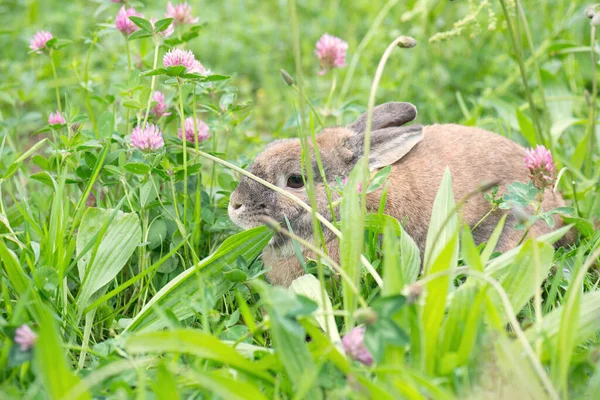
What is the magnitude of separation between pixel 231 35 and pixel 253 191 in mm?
3003

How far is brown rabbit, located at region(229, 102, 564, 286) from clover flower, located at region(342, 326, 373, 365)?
3.42ft

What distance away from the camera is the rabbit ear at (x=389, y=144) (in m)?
3.25

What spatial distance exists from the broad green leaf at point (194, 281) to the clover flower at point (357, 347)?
Result: 23.2 inches

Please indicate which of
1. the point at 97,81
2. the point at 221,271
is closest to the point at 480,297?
the point at 221,271

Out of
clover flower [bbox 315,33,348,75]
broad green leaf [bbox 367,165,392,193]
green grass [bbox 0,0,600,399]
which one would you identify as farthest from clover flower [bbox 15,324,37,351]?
clover flower [bbox 315,33,348,75]

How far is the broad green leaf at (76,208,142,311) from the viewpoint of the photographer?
8.61 ft

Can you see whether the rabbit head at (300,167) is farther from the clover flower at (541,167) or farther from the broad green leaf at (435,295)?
the broad green leaf at (435,295)

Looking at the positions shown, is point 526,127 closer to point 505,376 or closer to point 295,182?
point 295,182

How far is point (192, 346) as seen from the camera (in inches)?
76.9

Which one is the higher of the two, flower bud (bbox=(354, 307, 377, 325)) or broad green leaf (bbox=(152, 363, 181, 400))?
flower bud (bbox=(354, 307, 377, 325))

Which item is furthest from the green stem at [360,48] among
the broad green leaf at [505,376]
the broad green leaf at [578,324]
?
the broad green leaf at [505,376]

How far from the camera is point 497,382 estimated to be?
187 cm

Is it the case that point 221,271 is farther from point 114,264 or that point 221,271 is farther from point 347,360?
point 347,360

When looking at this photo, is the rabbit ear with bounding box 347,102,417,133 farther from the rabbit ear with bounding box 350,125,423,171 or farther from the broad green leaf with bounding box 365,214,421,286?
the broad green leaf with bounding box 365,214,421,286
